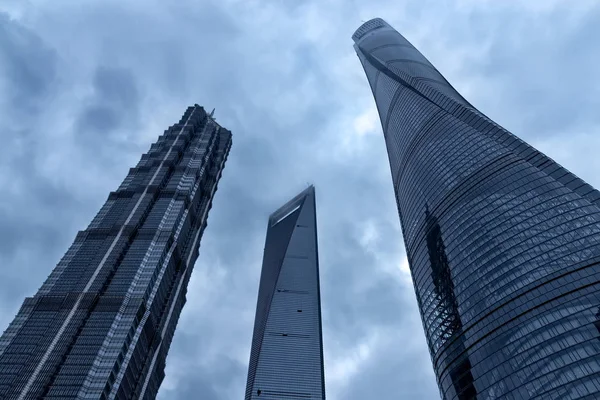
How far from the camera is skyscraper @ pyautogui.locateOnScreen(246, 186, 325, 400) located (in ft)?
454

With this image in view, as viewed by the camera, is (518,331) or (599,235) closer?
(518,331)

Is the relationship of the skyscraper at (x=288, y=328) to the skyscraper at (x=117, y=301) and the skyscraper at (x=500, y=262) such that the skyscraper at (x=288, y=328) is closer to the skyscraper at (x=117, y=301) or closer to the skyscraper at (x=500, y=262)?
the skyscraper at (x=117, y=301)

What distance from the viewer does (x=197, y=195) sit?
575 feet

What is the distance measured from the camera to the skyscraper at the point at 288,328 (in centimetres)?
13850

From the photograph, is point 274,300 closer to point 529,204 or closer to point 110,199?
point 110,199

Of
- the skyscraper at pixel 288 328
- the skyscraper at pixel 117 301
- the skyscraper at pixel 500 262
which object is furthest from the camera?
the skyscraper at pixel 288 328

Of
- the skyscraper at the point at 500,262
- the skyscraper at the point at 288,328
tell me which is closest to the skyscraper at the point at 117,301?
the skyscraper at the point at 288,328

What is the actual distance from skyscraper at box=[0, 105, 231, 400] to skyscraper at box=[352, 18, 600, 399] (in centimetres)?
6086

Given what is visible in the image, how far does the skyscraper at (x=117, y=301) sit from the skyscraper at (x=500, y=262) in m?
60.9

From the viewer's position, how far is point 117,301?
403 feet

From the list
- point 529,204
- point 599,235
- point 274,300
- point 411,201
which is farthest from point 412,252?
point 274,300

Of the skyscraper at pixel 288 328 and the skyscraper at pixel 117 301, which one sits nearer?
the skyscraper at pixel 117 301

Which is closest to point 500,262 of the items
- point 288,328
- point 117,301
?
point 117,301

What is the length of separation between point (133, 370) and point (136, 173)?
7180cm
